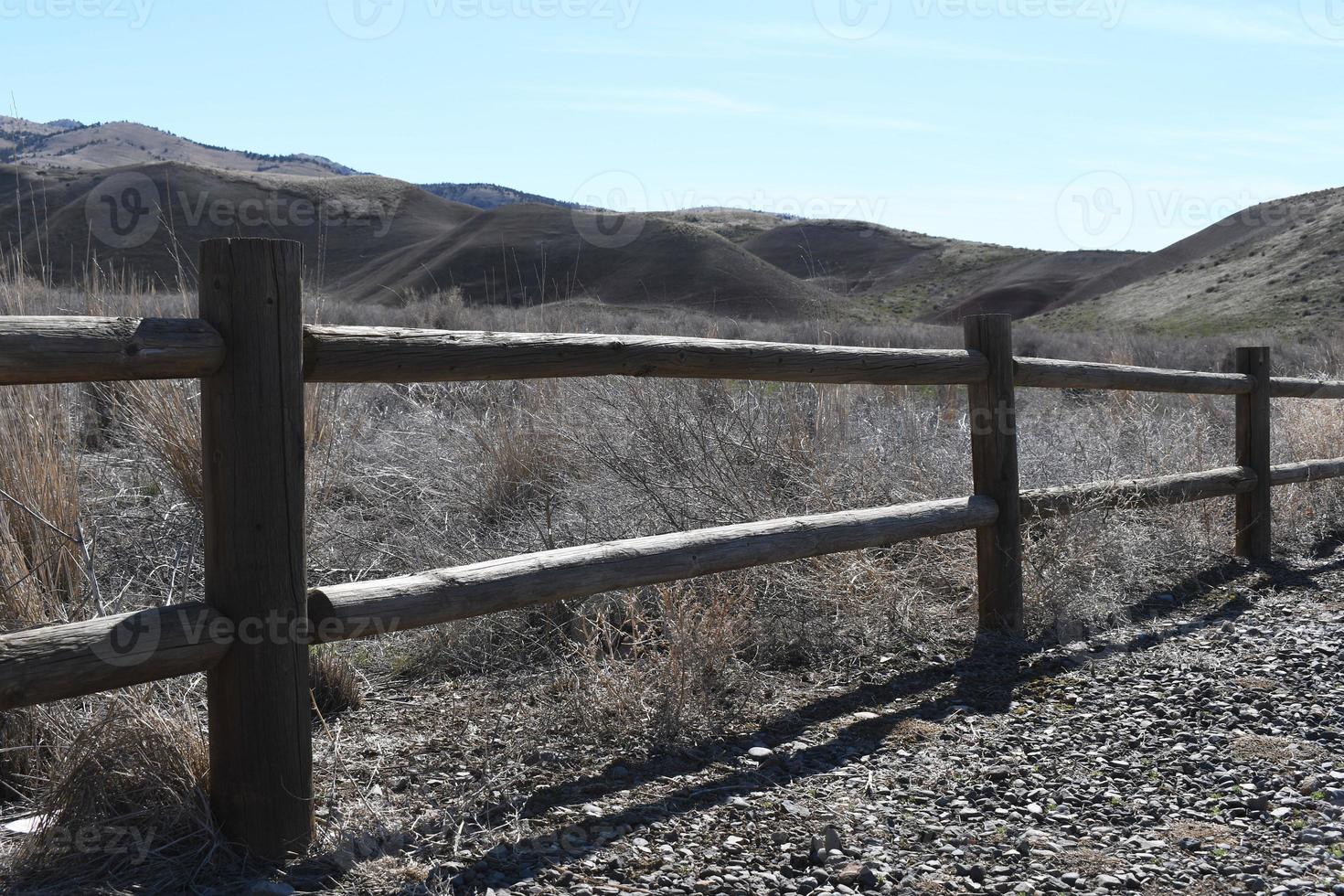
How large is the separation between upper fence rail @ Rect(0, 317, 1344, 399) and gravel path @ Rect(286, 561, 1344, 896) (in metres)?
1.29

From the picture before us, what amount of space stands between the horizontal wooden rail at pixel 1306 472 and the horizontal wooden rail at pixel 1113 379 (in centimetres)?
76

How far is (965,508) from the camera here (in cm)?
480

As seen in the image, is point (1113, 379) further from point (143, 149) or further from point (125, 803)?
point (143, 149)

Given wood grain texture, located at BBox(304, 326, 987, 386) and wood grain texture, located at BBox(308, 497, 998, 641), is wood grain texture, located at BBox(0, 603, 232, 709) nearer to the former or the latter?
wood grain texture, located at BBox(308, 497, 998, 641)

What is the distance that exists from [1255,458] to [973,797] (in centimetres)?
454

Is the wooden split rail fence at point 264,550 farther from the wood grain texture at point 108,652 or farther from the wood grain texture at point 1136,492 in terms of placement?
the wood grain texture at point 1136,492

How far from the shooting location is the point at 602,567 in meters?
3.48

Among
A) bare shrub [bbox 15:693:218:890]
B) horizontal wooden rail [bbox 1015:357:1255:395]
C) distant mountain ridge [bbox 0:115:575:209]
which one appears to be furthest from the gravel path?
distant mountain ridge [bbox 0:115:575:209]

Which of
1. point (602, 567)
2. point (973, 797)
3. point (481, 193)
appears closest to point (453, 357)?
point (602, 567)

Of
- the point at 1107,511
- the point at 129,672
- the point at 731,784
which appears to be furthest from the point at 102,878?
the point at 1107,511

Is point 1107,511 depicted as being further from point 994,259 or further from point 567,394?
point 994,259

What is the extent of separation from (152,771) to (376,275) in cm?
5908

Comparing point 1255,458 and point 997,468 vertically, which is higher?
point 997,468

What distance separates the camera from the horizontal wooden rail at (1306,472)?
22.9 ft
